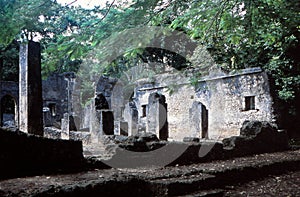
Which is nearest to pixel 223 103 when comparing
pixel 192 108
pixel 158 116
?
pixel 192 108

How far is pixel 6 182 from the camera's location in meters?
4.54

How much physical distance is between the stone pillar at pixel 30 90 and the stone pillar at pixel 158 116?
4.51 meters

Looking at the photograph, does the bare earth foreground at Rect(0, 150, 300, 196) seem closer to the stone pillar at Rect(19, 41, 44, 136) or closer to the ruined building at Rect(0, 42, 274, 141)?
the stone pillar at Rect(19, 41, 44, 136)

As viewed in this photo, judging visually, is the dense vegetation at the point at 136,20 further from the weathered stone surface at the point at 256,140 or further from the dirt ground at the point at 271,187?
the dirt ground at the point at 271,187

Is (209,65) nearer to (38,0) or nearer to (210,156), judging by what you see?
(210,156)

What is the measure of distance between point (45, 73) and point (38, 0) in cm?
170

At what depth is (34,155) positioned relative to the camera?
5.40 m

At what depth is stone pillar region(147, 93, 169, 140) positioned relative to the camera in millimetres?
11758

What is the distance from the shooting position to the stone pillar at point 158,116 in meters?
11.8

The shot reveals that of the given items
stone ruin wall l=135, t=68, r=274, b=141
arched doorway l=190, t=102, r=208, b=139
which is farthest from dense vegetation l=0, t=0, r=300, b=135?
arched doorway l=190, t=102, r=208, b=139

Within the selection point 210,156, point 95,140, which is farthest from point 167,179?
point 95,140

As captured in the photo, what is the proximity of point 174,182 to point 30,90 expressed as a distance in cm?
596

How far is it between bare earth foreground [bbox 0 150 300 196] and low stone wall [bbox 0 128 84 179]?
0.36 meters

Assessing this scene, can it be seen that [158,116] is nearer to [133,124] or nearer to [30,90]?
[30,90]
